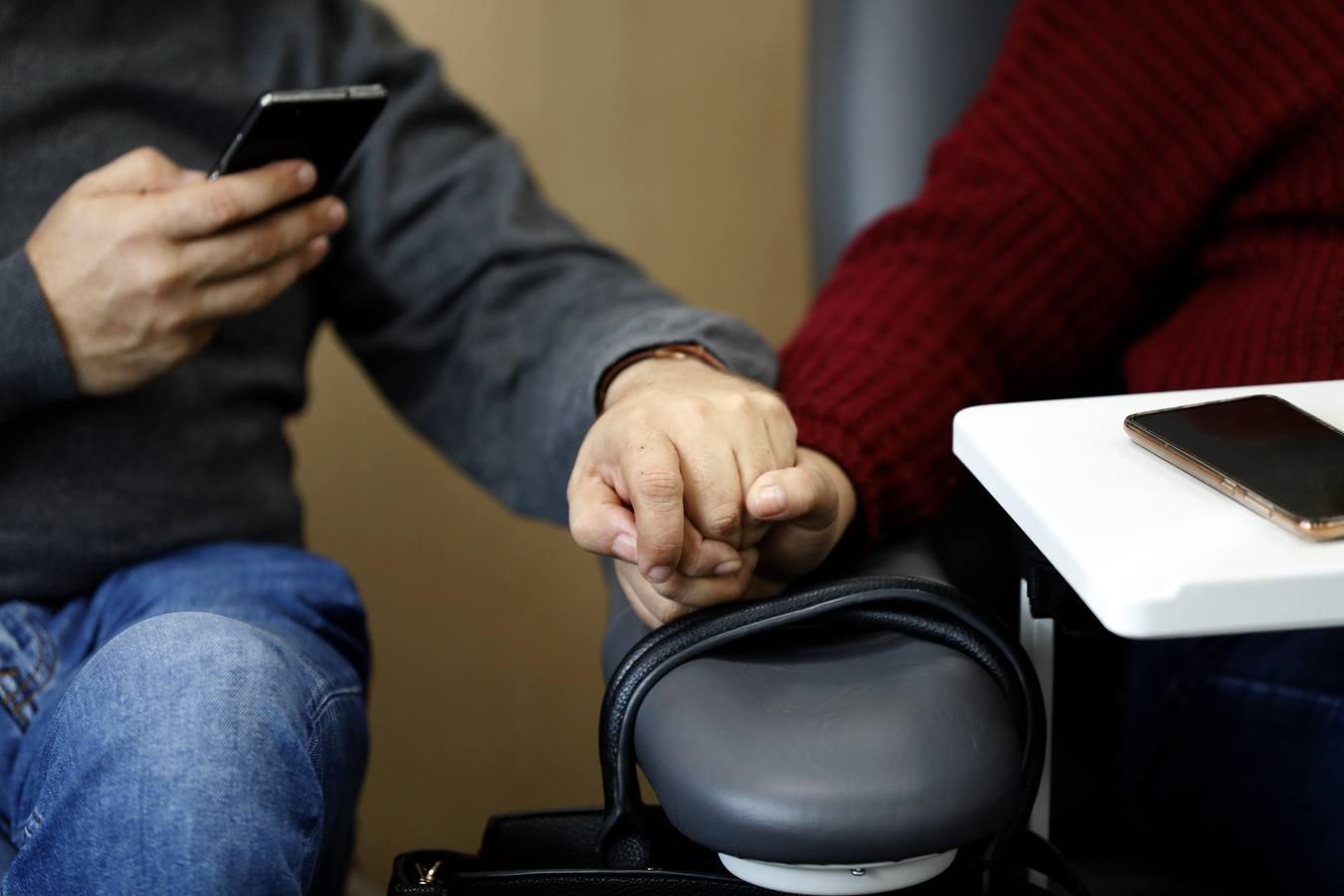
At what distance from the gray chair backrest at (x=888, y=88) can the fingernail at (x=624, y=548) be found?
0.44 m

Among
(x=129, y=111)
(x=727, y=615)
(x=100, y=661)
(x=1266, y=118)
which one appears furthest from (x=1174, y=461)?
(x=129, y=111)

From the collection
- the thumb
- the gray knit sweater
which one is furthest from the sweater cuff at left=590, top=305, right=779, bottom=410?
the thumb

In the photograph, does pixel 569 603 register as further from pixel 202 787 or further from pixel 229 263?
pixel 202 787

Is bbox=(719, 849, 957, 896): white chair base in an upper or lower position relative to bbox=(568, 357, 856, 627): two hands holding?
lower

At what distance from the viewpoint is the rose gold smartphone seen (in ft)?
1.26

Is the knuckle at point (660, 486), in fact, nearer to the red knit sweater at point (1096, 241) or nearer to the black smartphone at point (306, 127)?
the red knit sweater at point (1096, 241)

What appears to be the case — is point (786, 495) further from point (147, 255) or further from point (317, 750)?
point (147, 255)

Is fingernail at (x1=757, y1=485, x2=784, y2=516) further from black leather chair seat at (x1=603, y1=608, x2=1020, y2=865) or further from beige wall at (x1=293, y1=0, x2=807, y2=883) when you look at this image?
beige wall at (x1=293, y1=0, x2=807, y2=883)

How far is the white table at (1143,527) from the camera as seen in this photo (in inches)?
13.9

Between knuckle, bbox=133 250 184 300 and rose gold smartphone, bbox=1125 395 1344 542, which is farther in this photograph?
knuckle, bbox=133 250 184 300

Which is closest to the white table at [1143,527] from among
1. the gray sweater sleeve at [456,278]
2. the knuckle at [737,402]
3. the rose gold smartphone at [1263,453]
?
the rose gold smartphone at [1263,453]

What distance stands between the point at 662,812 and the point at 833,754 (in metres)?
0.10

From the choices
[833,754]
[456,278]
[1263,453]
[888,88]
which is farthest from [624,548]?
[888,88]

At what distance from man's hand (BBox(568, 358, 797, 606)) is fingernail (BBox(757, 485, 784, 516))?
0.5 inches
